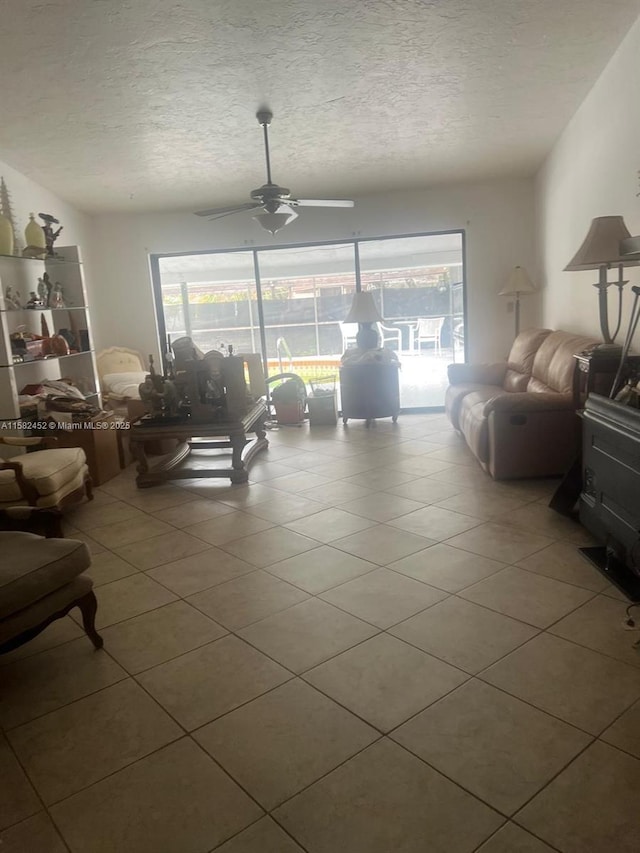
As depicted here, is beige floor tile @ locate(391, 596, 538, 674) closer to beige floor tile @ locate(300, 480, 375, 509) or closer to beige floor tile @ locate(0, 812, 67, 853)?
beige floor tile @ locate(0, 812, 67, 853)

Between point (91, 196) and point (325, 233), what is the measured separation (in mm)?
2497

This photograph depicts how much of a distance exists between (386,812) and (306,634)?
0.93 metres

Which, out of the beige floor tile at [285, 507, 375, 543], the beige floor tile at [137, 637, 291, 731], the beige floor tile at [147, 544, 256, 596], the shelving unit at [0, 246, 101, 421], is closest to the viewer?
the beige floor tile at [137, 637, 291, 731]

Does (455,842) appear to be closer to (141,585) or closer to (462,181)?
(141,585)

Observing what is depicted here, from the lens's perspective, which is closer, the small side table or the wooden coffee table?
the small side table

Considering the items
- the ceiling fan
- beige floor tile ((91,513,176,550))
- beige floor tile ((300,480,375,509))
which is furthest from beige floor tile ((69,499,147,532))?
the ceiling fan

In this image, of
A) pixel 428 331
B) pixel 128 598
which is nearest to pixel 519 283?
pixel 428 331

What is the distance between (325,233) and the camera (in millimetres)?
6871

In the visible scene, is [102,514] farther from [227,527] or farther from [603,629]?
[603,629]

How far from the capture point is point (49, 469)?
3.76 metres

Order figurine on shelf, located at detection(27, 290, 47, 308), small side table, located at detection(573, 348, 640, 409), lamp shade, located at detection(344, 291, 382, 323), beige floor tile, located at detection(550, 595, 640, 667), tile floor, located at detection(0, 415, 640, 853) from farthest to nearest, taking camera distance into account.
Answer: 1. lamp shade, located at detection(344, 291, 382, 323)
2. figurine on shelf, located at detection(27, 290, 47, 308)
3. small side table, located at detection(573, 348, 640, 409)
4. beige floor tile, located at detection(550, 595, 640, 667)
5. tile floor, located at detection(0, 415, 640, 853)

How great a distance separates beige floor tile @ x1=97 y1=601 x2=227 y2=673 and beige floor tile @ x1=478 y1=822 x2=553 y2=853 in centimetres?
131

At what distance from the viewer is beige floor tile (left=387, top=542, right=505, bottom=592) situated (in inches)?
110

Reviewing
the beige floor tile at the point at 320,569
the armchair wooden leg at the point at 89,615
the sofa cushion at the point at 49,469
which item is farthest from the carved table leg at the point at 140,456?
the armchair wooden leg at the point at 89,615
